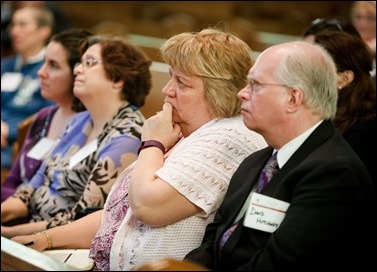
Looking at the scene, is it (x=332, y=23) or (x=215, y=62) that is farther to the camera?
(x=332, y=23)

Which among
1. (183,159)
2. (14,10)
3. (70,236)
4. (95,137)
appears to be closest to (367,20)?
(95,137)

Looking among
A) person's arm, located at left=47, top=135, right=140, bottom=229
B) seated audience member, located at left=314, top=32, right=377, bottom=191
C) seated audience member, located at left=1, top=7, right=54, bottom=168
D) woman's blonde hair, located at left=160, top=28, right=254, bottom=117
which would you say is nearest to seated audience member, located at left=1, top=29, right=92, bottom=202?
person's arm, located at left=47, top=135, right=140, bottom=229

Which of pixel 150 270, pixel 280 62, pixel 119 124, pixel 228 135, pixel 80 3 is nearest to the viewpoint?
pixel 150 270

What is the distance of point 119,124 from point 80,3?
16.7 ft

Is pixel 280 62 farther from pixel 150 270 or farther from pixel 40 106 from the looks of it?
pixel 40 106

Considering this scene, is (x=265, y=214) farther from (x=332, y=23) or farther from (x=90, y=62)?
(x=332, y=23)

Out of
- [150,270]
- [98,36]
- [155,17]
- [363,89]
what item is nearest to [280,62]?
[150,270]

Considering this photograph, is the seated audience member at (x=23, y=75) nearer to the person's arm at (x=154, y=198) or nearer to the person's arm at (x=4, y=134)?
the person's arm at (x=4, y=134)

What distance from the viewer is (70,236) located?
10.7ft

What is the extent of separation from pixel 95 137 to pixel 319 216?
1792 millimetres

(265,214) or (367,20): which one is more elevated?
(265,214)

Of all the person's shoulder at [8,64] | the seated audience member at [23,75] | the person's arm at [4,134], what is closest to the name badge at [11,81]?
the seated audience member at [23,75]

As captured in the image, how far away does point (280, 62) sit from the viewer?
247cm

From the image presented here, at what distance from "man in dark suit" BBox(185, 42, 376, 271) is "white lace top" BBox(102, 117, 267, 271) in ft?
0.31
